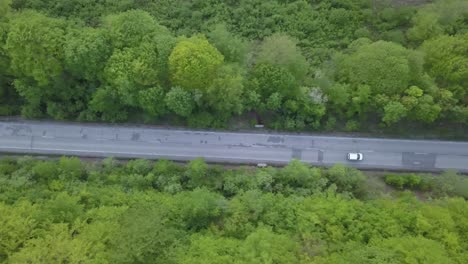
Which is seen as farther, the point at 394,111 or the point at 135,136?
the point at 135,136

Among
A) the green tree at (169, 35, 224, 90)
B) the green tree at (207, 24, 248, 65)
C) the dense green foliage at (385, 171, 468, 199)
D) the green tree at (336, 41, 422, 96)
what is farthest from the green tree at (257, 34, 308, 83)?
the dense green foliage at (385, 171, 468, 199)

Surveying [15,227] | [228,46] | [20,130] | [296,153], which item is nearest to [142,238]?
[15,227]

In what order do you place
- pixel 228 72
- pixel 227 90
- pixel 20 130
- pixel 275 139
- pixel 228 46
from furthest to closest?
pixel 20 130 < pixel 275 139 < pixel 228 46 < pixel 228 72 < pixel 227 90

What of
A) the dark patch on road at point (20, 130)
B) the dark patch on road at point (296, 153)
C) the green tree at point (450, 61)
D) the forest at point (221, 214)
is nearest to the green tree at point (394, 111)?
the green tree at point (450, 61)

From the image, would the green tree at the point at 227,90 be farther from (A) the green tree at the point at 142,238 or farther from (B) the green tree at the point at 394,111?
(B) the green tree at the point at 394,111

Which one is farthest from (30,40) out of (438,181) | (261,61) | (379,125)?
(438,181)

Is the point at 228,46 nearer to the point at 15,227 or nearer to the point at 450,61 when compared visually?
the point at 450,61

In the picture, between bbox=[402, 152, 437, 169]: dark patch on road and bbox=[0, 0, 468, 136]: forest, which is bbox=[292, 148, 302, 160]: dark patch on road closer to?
bbox=[0, 0, 468, 136]: forest

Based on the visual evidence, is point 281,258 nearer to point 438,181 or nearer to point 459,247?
point 459,247
